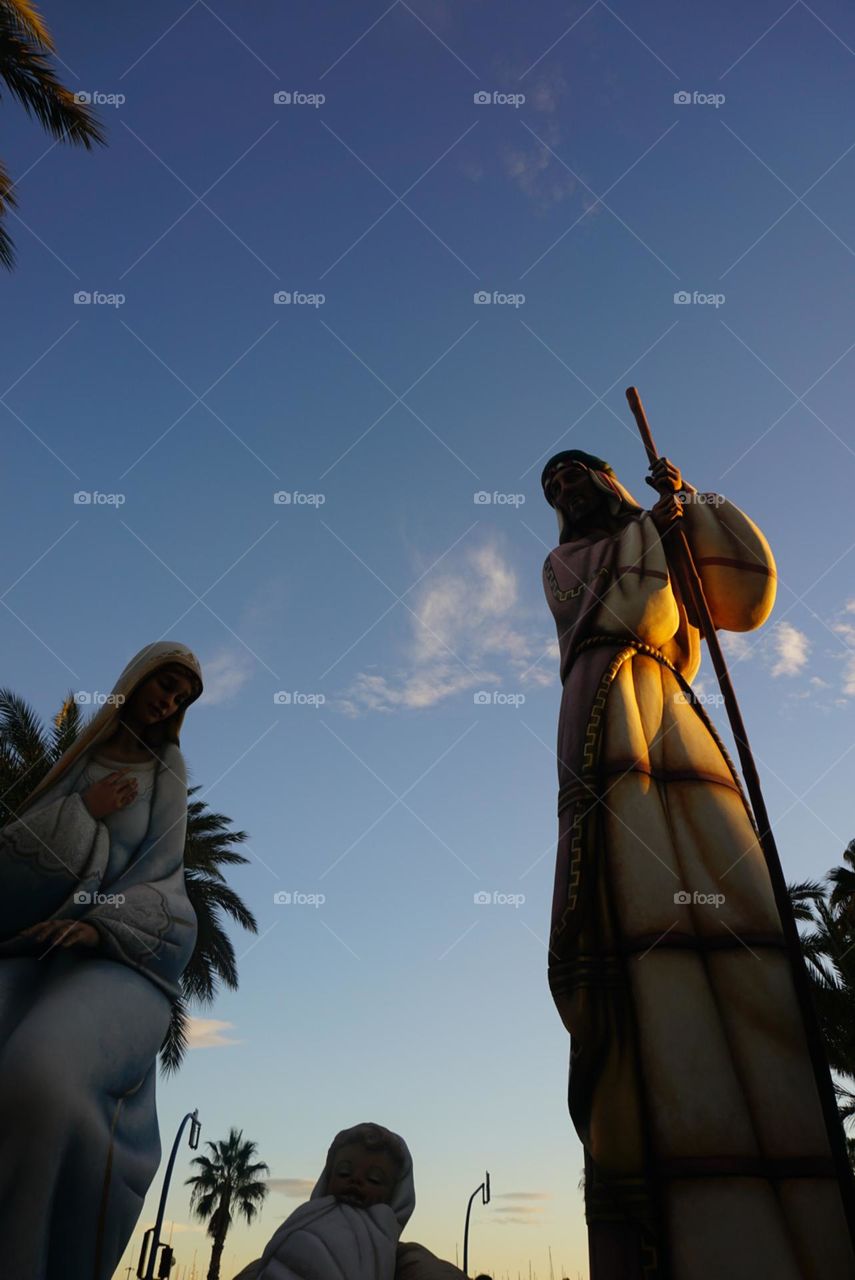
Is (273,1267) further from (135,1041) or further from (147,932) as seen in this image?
(147,932)

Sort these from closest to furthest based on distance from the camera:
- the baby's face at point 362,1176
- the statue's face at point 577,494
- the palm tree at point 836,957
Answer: the baby's face at point 362,1176, the statue's face at point 577,494, the palm tree at point 836,957

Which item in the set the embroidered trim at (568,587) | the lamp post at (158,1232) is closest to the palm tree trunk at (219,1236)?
the lamp post at (158,1232)

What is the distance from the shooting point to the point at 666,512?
306 inches

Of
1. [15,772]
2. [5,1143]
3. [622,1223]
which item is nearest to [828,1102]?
[622,1223]

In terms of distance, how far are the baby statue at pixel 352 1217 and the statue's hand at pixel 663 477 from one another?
544cm

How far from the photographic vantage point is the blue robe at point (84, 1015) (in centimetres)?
319

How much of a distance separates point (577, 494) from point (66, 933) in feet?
19.3

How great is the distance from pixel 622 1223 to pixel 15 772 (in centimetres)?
1159

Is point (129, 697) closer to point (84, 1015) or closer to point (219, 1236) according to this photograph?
point (84, 1015)

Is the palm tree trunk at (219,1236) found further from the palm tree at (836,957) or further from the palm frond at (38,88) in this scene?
the palm frond at (38,88)

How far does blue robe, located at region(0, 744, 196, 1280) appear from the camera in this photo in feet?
10.5

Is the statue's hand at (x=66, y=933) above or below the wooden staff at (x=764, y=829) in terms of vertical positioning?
below

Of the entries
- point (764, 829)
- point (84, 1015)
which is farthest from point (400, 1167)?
point (764, 829)

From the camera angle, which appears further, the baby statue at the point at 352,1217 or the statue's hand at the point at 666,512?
the statue's hand at the point at 666,512
